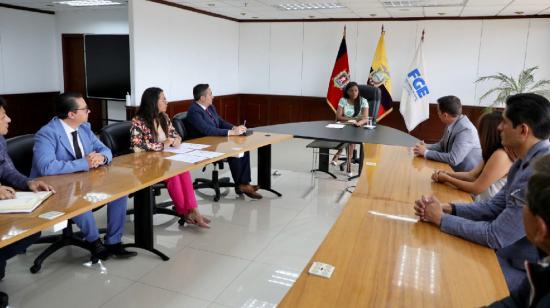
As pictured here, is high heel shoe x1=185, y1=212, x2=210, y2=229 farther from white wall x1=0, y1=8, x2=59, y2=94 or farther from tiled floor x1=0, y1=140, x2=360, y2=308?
white wall x1=0, y1=8, x2=59, y2=94

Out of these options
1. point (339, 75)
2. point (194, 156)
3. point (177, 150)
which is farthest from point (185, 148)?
point (339, 75)

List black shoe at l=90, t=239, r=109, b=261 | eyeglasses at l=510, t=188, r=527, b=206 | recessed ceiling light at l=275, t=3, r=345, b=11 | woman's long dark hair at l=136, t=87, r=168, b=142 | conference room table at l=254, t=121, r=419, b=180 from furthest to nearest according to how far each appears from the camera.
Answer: recessed ceiling light at l=275, t=3, r=345, b=11, conference room table at l=254, t=121, r=419, b=180, woman's long dark hair at l=136, t=87, r=168, b=142, black shoe at l=90, t=239, r=109, b=261, eyeglasses at l=510, t=188, r=527, b=206

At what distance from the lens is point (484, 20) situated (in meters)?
7.87

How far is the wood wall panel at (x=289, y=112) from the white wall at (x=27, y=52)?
351 cm

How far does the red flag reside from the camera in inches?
336

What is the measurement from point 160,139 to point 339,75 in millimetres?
5695

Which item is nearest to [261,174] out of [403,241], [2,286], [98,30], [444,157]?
[444,157]

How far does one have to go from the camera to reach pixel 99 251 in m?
2.99

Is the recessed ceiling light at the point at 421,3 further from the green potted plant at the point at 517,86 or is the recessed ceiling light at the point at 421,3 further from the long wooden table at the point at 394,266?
the long wooden table at the point at 394,266

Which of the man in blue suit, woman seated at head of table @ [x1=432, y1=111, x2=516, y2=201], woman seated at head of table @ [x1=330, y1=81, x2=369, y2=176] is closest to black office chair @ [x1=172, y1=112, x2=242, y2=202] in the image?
the man in blue suit

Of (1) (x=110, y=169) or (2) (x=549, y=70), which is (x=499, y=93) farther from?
(1) (x=110, y=169)

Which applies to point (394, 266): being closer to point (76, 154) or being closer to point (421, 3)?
point (76, 154)

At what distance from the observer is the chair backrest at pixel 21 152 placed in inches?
107

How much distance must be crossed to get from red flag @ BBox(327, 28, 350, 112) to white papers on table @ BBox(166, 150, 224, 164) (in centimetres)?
560
